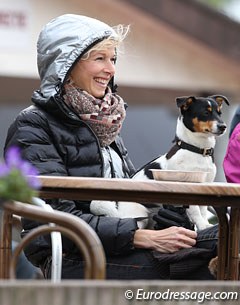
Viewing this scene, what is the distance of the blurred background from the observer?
1469 centimetres

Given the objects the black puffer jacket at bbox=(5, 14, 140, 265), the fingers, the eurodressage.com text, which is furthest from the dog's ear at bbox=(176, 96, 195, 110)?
the eurodressage.com text

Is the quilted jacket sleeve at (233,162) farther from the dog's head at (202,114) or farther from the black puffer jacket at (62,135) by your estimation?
the black puffer jacket at (62,135)

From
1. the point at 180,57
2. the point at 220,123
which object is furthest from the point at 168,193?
the point at 180,57

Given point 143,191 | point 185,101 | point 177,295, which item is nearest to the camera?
point 177,295

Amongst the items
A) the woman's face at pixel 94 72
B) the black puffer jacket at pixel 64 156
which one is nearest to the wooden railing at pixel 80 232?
the black puffer jacket at pixel 64 156

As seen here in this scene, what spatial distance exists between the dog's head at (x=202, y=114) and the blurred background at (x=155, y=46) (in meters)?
7.96

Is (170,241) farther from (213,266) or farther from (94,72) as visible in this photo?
(94,72)

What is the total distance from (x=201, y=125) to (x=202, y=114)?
3.8 inches

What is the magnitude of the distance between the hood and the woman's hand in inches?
27.5

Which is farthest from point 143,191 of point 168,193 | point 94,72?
point 94,72

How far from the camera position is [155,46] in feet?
51.8

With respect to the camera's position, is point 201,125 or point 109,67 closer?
point 109,67

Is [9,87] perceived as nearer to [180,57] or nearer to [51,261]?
[180,57]

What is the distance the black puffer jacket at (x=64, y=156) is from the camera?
14.7ft
